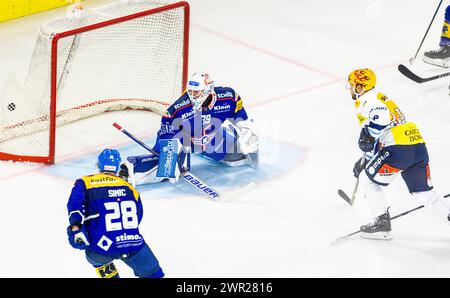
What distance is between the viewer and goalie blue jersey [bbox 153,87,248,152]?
21.4 feet


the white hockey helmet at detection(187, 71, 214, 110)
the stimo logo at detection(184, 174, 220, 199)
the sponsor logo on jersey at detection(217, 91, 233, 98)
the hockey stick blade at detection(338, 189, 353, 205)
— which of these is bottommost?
the hockey stick blade at detection(338, 189, 353, 205)

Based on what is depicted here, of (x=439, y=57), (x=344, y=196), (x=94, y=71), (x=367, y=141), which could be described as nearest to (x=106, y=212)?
(x=367, y=141)

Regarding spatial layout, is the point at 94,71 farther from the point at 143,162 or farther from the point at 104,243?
the point at 104,243

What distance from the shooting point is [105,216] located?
4.66 meters

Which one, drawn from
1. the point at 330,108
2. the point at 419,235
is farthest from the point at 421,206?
the point at 330,108

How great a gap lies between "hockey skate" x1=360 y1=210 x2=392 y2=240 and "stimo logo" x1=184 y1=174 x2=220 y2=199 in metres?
1.04

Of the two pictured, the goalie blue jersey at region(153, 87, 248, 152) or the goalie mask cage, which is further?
the goalie mask cage

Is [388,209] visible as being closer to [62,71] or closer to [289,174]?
[289,174]

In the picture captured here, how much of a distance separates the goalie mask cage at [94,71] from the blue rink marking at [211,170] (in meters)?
0.21

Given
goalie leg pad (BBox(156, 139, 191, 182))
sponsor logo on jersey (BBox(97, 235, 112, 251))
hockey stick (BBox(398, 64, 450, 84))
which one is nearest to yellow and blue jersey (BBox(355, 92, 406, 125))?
goalie leg pad (BBox(156, 139, 191, 182))

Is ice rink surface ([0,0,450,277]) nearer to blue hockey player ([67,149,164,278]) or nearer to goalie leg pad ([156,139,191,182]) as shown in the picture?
goalie leg pad ([156,139,191,182])

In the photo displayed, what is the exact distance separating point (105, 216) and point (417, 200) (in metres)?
1.98

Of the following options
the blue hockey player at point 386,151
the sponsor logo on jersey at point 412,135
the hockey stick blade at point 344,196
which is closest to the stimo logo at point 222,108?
the hockey stick blade at point 344,196

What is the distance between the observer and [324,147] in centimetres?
709
